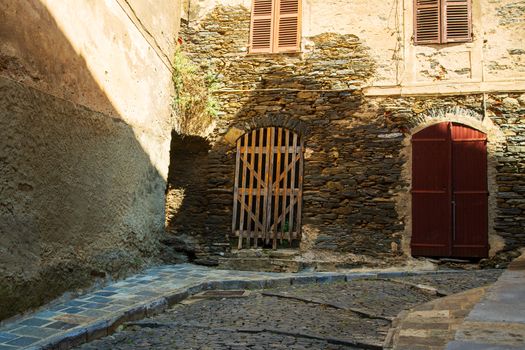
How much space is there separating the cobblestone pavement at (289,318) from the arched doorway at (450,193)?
1.12 meters

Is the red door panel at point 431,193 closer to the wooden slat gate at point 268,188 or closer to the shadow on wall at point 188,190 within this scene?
the wooden slat gate at point 268,188

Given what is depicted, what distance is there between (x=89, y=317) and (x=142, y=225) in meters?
2.63

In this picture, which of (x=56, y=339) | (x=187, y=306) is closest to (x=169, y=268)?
(x=187, y=306)

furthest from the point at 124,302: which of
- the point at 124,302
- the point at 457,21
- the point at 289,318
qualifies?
the point at 457,21

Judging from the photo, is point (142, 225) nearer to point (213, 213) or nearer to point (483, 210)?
point (213, 213)

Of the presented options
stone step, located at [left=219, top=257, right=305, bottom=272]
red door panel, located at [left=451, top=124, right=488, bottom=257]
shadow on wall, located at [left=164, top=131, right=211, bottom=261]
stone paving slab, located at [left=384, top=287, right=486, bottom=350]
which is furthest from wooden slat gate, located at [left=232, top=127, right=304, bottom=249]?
stone paving slab, located at [left=384, top=287, right=486, bottom=350]

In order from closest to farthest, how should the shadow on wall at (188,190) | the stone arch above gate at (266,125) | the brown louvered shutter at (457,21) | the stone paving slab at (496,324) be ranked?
the stone paving slab at (496,324), the brown louvered shutter at (457,21), the stone arch above gate at (266,125), the shadow on wall at (188,190)

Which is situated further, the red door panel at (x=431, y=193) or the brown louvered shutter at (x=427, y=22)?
the brown louvered shutter at (x=427, y=22)

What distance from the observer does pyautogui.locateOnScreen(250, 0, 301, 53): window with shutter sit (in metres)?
8.60

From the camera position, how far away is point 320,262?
7738 millimetres

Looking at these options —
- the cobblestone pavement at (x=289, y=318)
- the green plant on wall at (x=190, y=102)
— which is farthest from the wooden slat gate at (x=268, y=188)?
the cobblestone pavement at (x=289, y=318)

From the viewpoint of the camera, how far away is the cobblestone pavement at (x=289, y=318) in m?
3.59

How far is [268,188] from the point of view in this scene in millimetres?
8109

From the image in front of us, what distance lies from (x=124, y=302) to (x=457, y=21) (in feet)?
A: 23.1
